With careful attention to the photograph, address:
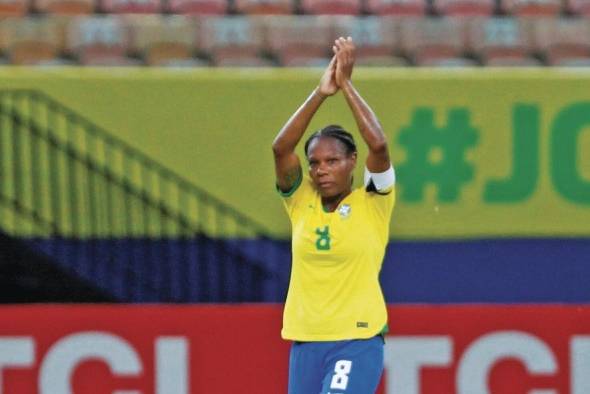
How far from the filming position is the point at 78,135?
12.4 m

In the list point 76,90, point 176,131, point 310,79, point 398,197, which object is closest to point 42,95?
point 76,90

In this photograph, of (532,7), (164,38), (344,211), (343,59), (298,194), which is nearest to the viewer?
(343,59)

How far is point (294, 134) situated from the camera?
6.55 metres

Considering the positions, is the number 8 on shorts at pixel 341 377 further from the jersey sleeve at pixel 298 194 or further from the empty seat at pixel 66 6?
the empty seat at pixel 66 6

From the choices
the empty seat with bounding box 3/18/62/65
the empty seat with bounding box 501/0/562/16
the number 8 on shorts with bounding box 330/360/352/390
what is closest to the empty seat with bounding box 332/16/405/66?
the empty seat with bounding box 501/0/562/16

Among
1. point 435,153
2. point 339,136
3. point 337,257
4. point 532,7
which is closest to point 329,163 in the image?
point 339,136

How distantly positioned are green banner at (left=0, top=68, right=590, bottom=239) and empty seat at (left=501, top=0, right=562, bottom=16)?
1790 mm

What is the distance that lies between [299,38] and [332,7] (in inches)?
29.1

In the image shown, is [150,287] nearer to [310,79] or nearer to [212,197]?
[212,197]

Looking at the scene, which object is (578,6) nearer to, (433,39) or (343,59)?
(433,39)

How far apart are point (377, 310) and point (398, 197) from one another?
20.3 ft

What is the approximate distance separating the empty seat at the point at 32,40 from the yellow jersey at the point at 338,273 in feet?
23.1

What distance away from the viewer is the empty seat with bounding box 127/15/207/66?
1334cm

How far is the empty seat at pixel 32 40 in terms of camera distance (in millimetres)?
13148
